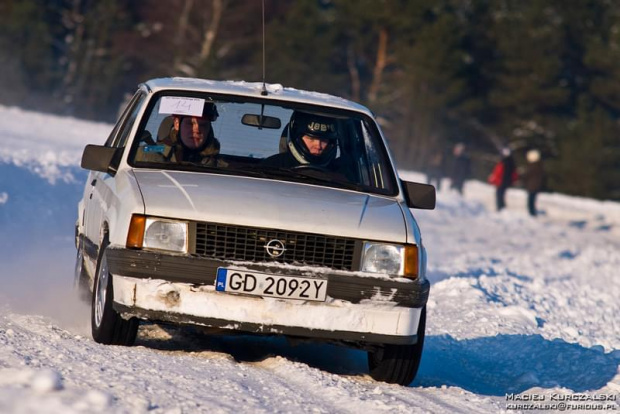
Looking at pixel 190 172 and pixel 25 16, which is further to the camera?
pixel 25 16

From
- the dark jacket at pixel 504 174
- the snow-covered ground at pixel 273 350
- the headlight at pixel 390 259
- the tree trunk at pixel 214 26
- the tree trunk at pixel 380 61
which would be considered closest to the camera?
the snow-covered ground at pixel 273 350

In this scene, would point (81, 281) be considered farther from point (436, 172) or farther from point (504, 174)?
point (436, 172)

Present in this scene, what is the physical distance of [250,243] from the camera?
5.63m

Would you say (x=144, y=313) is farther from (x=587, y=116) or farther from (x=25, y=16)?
(x=587, y=116)

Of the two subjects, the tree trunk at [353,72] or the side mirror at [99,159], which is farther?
the tree trunk at [353,72]

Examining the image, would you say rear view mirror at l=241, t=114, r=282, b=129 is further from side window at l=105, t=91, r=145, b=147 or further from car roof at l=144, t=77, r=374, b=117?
side window at l=105, t=91, r=145, b=147

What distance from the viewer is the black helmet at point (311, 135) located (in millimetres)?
6895

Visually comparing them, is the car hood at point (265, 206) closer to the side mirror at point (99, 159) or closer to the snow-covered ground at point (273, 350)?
the side mirror at point (99, 159)

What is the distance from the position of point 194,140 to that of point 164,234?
123 centimetres

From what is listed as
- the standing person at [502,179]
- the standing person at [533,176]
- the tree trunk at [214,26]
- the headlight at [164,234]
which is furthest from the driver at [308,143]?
the tree trunk at [214,26]

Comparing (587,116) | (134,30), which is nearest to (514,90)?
(587,116)

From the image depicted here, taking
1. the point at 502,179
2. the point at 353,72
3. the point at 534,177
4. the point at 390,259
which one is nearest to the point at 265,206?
the point at 390,259

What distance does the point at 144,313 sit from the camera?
5.62m

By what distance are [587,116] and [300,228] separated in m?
49.2
